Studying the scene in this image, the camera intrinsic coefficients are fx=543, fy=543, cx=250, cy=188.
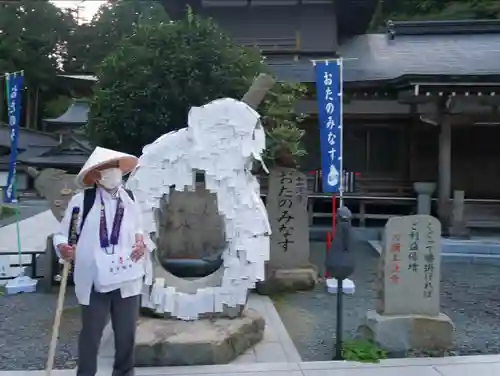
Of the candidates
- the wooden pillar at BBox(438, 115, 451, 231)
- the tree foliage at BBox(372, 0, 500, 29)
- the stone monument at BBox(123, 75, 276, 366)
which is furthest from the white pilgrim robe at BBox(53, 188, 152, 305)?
the tree foliage at BBox(372, 0, 500, 29)

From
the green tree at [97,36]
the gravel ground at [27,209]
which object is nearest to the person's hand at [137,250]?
the gravel ground at [27,209]

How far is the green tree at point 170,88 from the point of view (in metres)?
7.59

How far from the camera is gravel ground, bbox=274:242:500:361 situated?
511 cm

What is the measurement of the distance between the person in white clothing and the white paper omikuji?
1.56 metres

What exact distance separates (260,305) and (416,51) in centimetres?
1048

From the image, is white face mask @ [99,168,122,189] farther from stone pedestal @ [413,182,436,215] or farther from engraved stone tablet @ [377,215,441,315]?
stone pedestal @ [413,182,436,215]

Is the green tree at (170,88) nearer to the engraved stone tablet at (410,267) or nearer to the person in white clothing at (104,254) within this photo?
the engraved stone tablet at (410,267)

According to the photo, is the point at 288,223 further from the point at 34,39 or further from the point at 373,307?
the point at 34,39

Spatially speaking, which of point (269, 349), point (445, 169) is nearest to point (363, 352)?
point (269, 349)

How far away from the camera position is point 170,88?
7590mm

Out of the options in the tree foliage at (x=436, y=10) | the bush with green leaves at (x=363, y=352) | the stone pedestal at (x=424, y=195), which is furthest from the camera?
the tree foliage at (x=436, y=10)

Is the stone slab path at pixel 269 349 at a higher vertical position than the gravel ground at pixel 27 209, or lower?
lower

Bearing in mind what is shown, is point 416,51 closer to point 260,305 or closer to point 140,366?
point 260,305

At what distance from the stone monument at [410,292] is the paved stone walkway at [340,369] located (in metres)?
0.23
